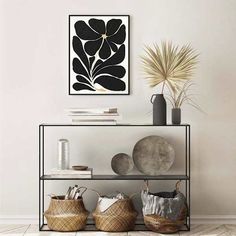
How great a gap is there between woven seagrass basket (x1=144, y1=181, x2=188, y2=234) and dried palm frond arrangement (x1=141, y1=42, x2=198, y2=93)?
3.16 feet

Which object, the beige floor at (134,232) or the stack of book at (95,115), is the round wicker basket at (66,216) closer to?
the beige floor at (134,232)

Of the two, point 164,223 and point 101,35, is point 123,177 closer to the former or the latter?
point 164,223

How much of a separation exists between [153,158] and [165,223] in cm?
57

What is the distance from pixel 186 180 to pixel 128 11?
4.58 feet

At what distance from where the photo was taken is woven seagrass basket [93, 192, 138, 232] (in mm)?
4484

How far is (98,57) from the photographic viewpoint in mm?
4797

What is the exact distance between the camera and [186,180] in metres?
4.72

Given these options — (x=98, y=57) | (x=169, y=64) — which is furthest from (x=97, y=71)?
(x=169, y=64)

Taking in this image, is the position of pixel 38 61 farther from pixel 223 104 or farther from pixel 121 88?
pixel 223 104

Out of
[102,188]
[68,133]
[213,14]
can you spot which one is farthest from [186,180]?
[213,14]

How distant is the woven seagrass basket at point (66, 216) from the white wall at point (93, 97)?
45 cm

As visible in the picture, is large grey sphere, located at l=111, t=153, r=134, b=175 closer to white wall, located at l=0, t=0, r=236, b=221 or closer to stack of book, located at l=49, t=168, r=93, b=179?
white wall, located at l=0, t=0, r=236, b=221

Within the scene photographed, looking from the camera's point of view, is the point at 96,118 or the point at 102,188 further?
the point at 102,188

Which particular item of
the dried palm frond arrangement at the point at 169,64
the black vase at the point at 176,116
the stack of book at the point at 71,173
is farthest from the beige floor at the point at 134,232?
the dried palm frond arrangement at the point at 169,64
